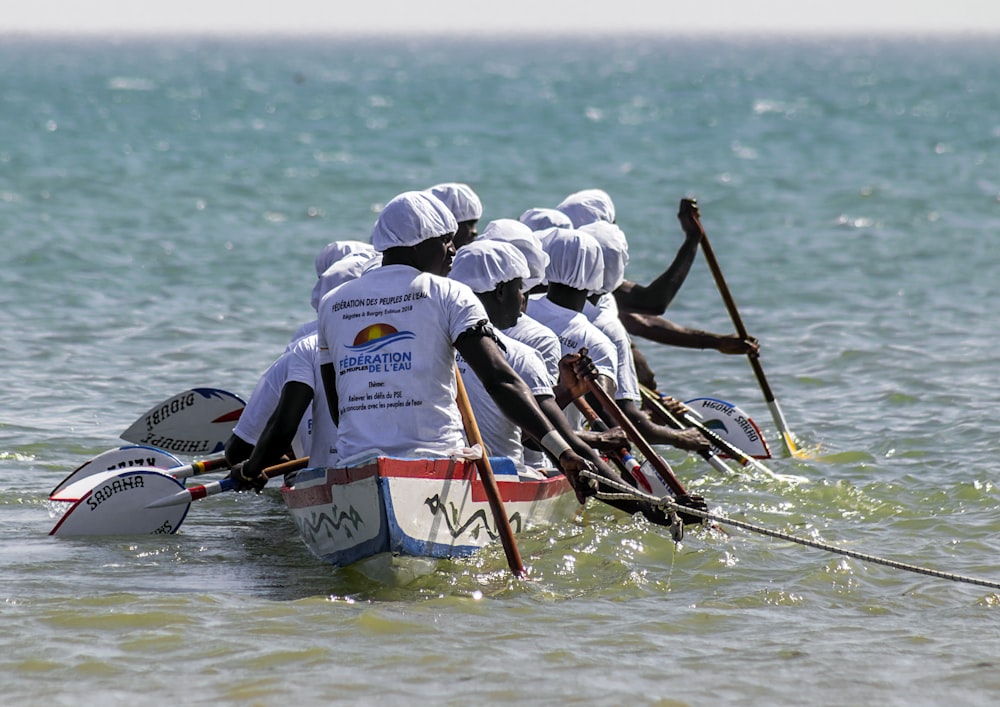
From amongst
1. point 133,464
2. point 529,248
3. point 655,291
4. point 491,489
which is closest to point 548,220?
point 655,291

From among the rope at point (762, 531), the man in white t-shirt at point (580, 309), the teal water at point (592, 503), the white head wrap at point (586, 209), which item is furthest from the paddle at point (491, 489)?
the white head wrap at point (586, 209)

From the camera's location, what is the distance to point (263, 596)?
744 centimetres

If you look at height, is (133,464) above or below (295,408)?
below

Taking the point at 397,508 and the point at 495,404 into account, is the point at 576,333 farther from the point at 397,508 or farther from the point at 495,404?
the point at 397,508

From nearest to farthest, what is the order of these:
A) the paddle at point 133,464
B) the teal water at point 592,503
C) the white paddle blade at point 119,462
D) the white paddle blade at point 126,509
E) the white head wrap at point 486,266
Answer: the teal water at point 592,503 → the white head wrap at point 486,266 → the white paddle blade at point 126,509 → the paddle at point 133,464 → the white paddle blade at point 119,462

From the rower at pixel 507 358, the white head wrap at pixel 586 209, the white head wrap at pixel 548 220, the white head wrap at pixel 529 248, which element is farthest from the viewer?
the white head wrap at pixel 586 209

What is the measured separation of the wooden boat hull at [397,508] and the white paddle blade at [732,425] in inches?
148

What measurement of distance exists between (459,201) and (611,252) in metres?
1.09

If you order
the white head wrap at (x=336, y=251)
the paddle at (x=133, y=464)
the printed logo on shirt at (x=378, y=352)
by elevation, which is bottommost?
the paddle at (x=133, y=464)

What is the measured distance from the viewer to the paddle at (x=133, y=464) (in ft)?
30.3

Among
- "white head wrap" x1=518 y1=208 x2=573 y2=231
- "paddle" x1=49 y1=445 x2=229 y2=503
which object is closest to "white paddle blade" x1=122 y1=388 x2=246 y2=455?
"paddle" x1=49 y1=445 x2=229 y2=503

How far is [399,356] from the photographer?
7156 millimetres

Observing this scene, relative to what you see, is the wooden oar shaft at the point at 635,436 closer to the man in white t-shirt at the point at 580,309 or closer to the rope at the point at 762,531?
the man in white t-shirt at the point at 580,309

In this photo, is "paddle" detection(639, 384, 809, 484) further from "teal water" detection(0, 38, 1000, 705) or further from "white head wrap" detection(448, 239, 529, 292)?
"white head wrap" detection(448, 239, 529, 292)
